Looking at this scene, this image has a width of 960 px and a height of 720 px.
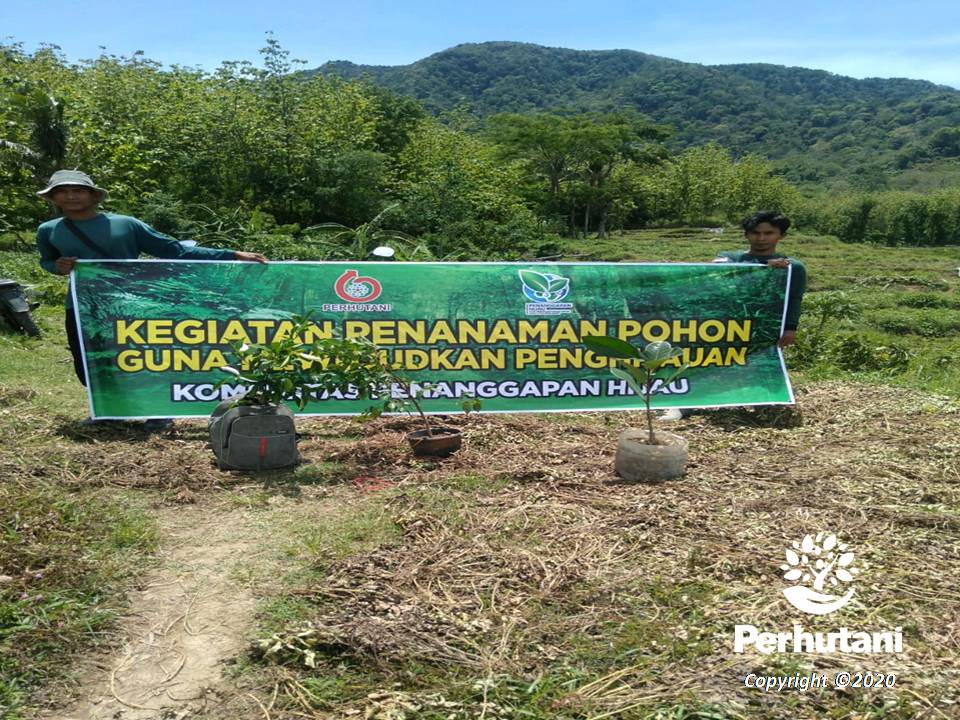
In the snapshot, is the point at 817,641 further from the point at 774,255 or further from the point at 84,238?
the point at 84,238

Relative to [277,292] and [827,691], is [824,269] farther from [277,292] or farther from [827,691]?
[827,691]

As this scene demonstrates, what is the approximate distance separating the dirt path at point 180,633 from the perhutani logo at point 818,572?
216 centimetres

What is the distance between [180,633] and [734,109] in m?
175

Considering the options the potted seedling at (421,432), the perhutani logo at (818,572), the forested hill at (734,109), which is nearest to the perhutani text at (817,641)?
the perhutani logo at (818,572)

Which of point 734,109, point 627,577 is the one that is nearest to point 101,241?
point 627,577

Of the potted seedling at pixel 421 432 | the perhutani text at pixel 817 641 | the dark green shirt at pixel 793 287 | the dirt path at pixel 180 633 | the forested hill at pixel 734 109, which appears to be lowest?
the perhutani text at pixel 817 641

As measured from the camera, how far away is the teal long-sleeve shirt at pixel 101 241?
5.20 metres

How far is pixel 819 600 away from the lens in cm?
304

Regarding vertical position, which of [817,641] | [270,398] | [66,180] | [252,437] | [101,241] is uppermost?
[66,180]

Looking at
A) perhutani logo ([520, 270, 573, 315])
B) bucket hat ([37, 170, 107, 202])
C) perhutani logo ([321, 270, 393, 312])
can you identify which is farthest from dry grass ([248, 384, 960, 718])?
bucket hat ([37, 170, 107, 202])

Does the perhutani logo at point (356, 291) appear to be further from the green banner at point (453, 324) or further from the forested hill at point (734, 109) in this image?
the forested hill at point (734, 109)

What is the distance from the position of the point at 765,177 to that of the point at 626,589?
5611 cm

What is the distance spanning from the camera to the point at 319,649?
269cm

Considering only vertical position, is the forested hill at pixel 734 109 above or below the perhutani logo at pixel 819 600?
above
